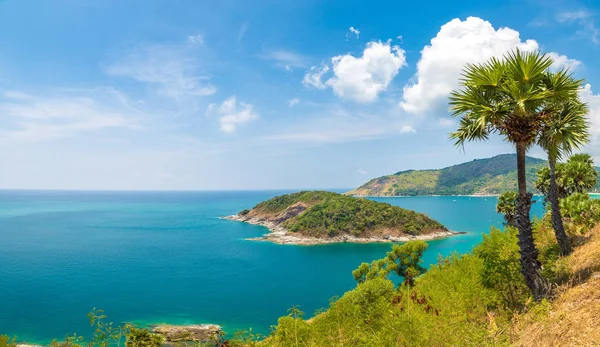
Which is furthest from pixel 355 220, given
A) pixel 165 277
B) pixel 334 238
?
pixel 165 277

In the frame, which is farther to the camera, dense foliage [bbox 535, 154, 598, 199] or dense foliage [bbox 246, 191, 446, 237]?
dense foliage [bbox 246, 191, 446, 237]

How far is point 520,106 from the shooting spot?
938cm

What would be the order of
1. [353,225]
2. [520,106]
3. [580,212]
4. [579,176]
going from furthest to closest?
[353,225] → [579,176] → [580,212] → [520,106]

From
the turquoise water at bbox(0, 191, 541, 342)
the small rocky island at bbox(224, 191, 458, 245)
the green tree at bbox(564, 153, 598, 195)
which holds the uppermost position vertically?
the green tree at bbox(564, 153, 598, 195)

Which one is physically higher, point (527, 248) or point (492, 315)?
point (527, 248)

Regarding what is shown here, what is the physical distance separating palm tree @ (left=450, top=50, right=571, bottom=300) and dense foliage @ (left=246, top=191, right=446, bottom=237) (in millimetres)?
94783

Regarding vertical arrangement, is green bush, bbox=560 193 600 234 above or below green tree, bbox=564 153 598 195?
below

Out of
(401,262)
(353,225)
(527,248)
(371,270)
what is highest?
(527,248)

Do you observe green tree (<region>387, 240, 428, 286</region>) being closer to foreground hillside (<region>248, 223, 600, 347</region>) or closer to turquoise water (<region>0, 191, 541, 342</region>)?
turquoise water (<region>0, 191, 541, 342</region>)

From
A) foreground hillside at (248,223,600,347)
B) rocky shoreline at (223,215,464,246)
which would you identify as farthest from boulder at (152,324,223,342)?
rocky shoreline at (223,215,464,246)

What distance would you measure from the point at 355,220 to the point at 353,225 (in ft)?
7.12

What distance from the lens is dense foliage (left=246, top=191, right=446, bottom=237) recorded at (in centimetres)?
10325

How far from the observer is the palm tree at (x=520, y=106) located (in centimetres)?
970

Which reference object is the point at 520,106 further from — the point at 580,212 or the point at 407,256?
the point at 407,256
